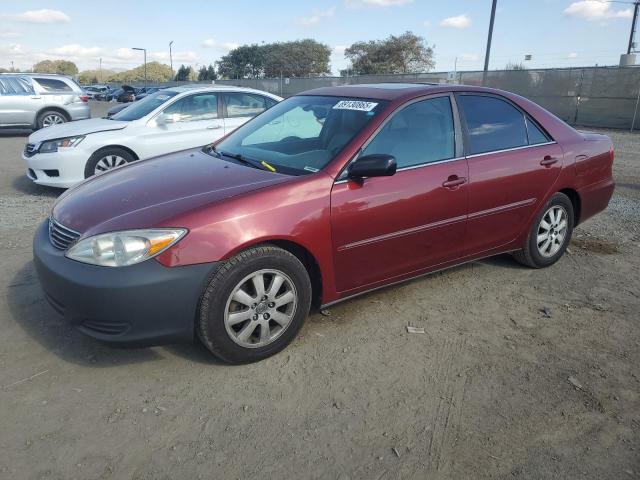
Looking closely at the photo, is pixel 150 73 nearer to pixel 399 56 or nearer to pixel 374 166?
pixel 399 56

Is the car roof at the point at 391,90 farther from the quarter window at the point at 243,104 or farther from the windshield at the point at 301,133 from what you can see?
the quarter window at the point at 243,104

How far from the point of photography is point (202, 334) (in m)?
2.82

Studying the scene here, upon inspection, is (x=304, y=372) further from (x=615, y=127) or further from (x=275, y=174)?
(x=615, y=127)

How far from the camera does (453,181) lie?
3613 millimetres

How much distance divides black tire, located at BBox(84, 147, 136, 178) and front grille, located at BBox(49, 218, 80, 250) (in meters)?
3.98

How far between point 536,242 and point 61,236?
12.1 ft

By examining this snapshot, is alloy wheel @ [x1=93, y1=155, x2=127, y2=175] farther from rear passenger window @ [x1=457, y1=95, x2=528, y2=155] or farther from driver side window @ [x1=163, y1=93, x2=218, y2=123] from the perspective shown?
rear passenger window @ [x1=457, y1=95, x2=528, y2=155]

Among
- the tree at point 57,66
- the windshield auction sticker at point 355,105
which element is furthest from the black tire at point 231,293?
the tree at point 57,66

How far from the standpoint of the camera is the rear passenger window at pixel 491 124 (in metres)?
3.85

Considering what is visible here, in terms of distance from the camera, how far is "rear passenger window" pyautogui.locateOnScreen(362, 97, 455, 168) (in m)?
3.41

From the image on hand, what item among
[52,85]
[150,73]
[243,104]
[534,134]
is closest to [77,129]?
[243,104]

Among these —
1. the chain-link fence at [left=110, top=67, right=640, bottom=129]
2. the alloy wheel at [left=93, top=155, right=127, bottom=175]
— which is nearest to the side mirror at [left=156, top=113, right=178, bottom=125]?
the alloy wheel at [left=93, top=155, right=127, bottom=175]

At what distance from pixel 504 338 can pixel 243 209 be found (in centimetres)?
194

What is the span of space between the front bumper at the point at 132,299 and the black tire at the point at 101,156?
4.42 meters
